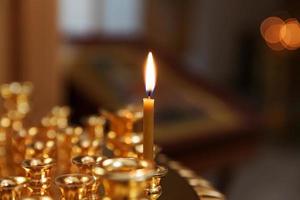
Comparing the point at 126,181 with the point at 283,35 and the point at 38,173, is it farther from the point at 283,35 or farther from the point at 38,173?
the point at 283,35

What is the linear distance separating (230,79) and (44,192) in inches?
191

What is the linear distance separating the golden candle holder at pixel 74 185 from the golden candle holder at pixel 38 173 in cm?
4

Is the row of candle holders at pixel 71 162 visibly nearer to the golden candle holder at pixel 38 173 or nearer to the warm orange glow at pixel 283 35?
the golden candle holder at pixel 38 173

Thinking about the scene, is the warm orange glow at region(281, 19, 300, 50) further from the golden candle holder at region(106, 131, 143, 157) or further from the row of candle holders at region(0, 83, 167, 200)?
the golden candle holder at region(106, 131, 143, 157)

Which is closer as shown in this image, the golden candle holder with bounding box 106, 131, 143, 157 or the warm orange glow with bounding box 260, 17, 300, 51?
the golden candle holder with bounding box 106, 131, 143, 157

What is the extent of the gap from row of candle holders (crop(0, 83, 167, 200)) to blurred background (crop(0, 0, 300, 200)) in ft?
2.03

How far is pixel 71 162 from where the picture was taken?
1.98 ft

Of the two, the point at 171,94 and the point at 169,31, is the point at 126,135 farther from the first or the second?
the point at 169,31

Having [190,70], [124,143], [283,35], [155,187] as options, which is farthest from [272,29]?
[155,187]

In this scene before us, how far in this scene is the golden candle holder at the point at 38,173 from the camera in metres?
0.52

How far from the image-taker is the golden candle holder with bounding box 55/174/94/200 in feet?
1.58

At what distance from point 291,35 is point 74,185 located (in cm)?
390

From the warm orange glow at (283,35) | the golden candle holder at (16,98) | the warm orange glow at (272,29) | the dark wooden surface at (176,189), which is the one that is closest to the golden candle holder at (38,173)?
the dark wooden surface at (176,189)

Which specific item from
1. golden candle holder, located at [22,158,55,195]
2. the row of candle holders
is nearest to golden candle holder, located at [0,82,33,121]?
the row of candle holders
